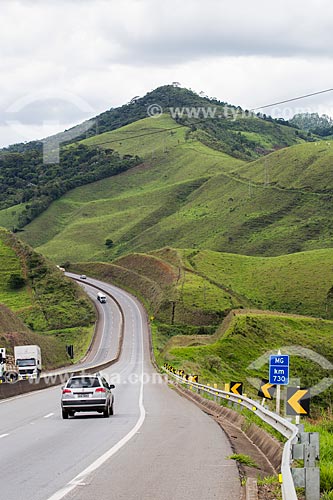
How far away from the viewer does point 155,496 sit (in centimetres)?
1115

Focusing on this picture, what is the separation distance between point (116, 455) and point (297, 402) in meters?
3.55

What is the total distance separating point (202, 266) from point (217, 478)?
12946 centimetres

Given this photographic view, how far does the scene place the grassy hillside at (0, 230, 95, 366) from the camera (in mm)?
117125

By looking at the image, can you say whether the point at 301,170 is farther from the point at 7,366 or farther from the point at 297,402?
the point at 297,402

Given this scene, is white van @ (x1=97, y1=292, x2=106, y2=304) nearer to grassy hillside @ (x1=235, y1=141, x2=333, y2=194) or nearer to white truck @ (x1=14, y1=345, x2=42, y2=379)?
grassy hillside @ (x1=235, y1=141, x2=333, y2=194)

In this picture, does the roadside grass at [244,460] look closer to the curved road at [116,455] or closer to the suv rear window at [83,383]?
the curved road at [116,455]

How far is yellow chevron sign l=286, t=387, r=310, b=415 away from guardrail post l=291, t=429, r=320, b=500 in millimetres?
4788

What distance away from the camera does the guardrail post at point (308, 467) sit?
8812 mm

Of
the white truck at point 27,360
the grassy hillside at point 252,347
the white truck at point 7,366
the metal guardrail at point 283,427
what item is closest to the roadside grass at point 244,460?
the metal guardrail at point 283,427

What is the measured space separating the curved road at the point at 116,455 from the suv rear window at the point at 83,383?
1.04m

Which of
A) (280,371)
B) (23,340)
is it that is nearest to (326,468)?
(280,371)

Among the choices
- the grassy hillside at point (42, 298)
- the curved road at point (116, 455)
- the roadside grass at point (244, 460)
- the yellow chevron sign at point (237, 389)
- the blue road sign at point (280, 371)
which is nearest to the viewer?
the curved road at point (116, 455)

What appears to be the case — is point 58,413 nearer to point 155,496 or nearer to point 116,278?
point 155,496

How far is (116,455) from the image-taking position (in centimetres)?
1578
